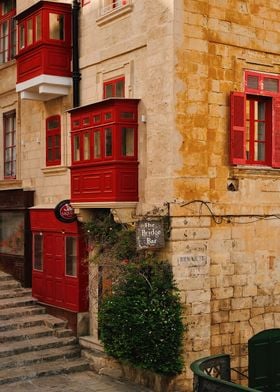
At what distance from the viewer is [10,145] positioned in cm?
1969

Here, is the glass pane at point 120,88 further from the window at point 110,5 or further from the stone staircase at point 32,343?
the stone staircase at point 32,343

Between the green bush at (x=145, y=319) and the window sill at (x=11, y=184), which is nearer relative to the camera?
the green bush at (x=145, y=319)

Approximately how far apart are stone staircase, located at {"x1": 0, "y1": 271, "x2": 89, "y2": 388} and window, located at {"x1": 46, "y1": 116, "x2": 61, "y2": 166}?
378cm

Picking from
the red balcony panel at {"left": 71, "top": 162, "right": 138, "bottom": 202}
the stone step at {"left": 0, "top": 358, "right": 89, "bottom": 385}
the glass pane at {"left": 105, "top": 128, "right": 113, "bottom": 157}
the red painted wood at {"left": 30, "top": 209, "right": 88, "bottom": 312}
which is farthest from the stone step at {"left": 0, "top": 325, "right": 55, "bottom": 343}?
the glass pane at {"left": 105, "top": 128, "right": 113, "bottom": 157}

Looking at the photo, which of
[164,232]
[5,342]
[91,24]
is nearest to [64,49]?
[91,24]

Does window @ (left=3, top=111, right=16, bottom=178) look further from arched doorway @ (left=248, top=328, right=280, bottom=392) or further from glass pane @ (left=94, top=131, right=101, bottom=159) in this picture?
arched doorway @ (left=248, top=328, right=280, bottom=392)

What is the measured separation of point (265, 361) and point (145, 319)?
10.9 ft

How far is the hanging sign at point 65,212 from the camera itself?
15.5 m

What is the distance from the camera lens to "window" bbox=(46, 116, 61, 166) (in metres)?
17.0

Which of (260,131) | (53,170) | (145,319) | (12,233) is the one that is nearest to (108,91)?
(53,170)

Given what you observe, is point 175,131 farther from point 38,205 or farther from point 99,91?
point 38,205

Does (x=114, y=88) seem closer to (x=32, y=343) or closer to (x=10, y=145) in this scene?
(x=10, y=145)

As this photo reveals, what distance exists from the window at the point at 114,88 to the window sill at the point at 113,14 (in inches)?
55.5

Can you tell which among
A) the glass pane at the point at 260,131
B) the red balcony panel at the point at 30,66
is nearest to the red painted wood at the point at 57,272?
the red balcony panel at the point at 30,66
